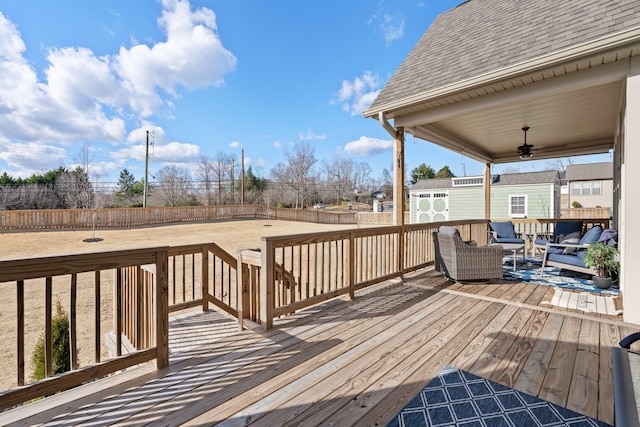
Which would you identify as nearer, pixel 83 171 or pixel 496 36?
pixel 496 36

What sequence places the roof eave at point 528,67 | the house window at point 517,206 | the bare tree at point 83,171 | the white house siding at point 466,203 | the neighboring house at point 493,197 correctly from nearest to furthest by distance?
the roof eave at point 528,67 < the neighboring house at point 493,197 < the house window at point 517,206 < the white house siding at point 466,203 < the bare tree at point 83,171

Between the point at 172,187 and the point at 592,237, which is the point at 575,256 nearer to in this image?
the point at 592,237

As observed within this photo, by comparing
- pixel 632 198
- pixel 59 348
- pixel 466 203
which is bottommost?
pixel 59 348

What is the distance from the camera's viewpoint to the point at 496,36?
4445 millimetres

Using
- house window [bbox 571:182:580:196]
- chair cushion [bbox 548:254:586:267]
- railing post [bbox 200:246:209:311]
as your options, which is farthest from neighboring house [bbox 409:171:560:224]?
railing post [bbox 200:246:209:311]

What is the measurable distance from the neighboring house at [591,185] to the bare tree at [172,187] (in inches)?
1297

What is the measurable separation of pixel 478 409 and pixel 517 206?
1505 cm

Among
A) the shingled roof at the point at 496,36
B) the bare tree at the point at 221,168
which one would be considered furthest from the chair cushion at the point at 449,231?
the bare tree at the point at 221,168

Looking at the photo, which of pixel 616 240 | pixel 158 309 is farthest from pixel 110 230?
pixel 616 240

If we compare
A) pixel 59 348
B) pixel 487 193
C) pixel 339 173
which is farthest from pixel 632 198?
pixel 339 173

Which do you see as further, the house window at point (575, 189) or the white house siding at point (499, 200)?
the house window at point (575, 189)

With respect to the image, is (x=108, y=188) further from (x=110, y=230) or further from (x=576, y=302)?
(x=576, y=302)

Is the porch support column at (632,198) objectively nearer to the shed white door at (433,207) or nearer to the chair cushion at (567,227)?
the chair cushion at (567,227)

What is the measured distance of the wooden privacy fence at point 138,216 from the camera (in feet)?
51.1
